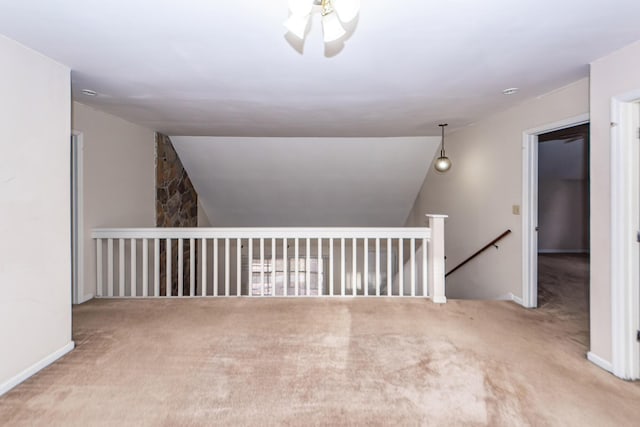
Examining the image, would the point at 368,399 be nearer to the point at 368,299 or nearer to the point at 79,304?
the point at 368,299

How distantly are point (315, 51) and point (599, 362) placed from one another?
2.95m

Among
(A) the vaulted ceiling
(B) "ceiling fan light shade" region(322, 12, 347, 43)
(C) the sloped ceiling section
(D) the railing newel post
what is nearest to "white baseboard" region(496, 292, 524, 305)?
(D) the railing newel post

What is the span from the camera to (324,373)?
2275 millimetres

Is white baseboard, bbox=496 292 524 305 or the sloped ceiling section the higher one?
the sloped ceiling section

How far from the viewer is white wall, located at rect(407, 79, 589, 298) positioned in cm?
342

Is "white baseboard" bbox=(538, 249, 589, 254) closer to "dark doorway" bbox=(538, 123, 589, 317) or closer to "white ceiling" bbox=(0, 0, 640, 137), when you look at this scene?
"dark doorway" bbox=(538, 123, 589, 317)

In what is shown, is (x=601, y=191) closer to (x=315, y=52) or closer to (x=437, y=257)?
(x=437, y=257)

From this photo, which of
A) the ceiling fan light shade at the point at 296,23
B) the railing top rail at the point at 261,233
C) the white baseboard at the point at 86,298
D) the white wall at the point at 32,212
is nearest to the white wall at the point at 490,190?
the railing top rail at the point at 261,233

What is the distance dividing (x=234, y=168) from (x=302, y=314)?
360 cm

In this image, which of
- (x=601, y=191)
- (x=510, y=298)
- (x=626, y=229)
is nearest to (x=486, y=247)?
(x=510, y=298)

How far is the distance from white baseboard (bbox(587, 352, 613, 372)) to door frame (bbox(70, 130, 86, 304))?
15.4 feet

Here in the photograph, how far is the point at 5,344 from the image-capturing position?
6.89 feet

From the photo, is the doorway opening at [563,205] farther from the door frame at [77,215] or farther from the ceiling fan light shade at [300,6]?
the door frame at [77,215]

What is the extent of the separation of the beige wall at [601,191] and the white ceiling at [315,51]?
0.55 feet
